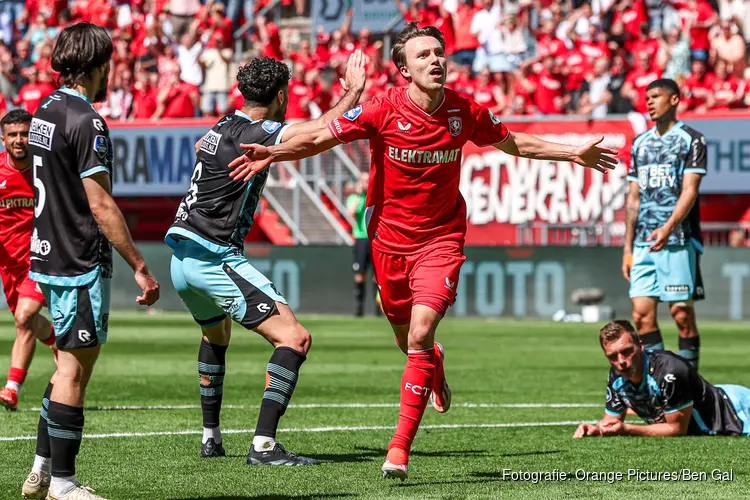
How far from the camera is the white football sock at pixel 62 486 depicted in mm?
5832

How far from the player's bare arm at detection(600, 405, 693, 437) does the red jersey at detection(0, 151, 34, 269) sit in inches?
197

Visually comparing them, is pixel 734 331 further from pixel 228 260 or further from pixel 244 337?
pixel 228 260

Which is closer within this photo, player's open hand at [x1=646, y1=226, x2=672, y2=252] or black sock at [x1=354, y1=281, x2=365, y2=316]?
player's open hand at [x1=646, y1=226, x2=672, y2=252]

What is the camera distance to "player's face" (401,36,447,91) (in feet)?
24.3

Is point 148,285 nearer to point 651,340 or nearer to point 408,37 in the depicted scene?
point 408,37

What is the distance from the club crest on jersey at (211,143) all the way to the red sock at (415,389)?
64.3 inches

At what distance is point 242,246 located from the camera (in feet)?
25.0

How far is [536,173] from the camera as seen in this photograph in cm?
2281

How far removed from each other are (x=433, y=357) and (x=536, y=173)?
15836mm

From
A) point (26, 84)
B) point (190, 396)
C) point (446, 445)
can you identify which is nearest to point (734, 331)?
point (190, 396)

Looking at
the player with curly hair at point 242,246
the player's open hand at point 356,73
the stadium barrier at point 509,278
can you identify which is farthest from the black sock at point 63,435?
the stadium barrier at point 509,278

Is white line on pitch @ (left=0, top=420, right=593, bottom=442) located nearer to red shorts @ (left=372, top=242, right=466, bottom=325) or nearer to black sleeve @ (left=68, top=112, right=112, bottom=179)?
red shorts @ (left=372, top=242, right=466, bottom=325)

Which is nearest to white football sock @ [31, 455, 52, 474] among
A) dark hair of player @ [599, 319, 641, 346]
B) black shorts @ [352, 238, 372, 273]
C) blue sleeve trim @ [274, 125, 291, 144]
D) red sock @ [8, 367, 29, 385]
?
blue sleeve trim @ [274, 125, 291, 144]

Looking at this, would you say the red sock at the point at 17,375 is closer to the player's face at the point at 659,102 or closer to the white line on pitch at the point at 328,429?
the white line on pitch at the point at 328,429
